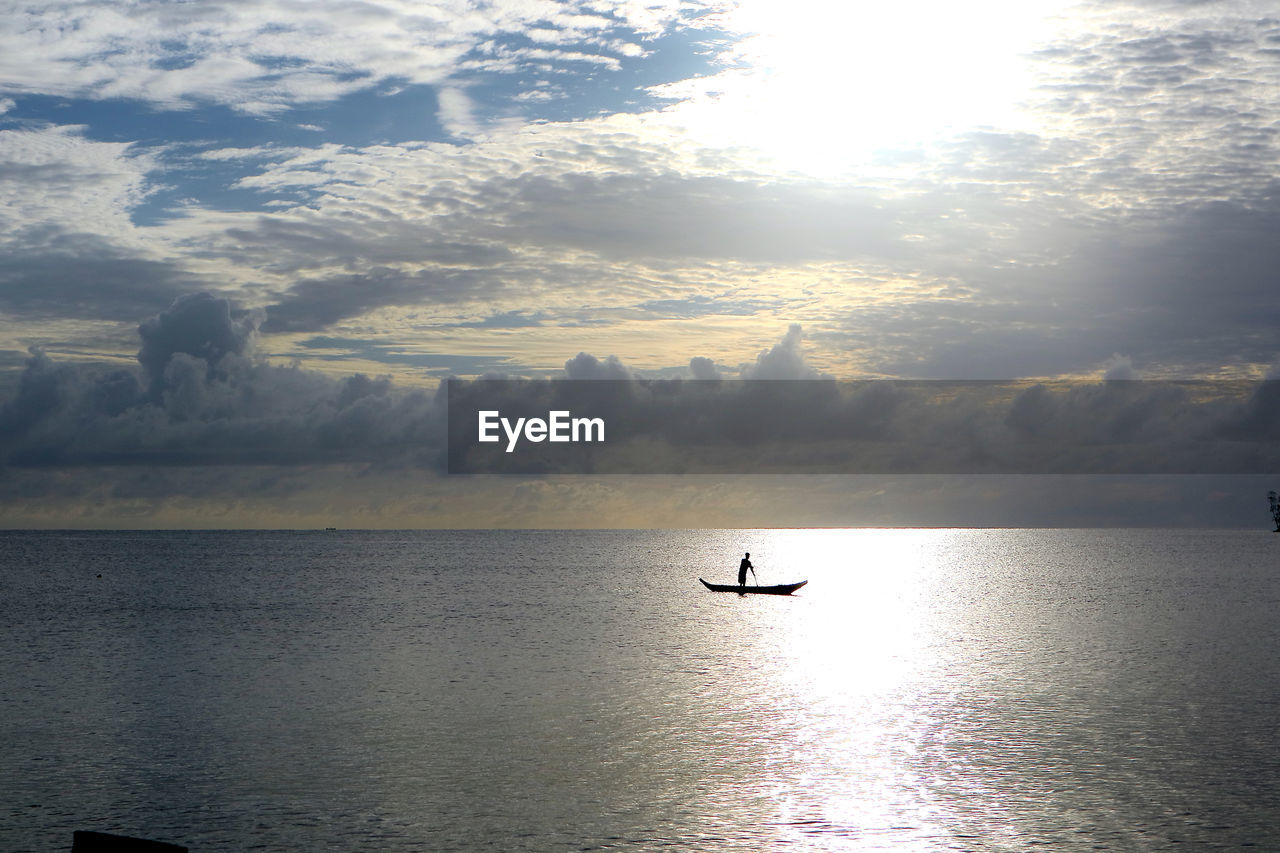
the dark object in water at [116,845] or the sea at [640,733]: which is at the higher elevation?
the dark object in water at [116,845]

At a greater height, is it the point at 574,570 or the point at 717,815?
the point at 717,815

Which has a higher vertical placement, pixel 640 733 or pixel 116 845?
pixel 116 845

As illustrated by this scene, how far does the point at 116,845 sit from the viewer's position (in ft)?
58.2

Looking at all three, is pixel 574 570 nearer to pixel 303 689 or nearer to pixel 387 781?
pixel 303 689

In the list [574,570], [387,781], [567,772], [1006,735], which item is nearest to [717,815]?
[567,772]

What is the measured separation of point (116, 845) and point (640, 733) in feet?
75.2

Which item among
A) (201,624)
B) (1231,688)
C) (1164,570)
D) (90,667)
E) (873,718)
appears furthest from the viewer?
(1164,570)

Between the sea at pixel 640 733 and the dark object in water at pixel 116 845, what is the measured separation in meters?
7.89

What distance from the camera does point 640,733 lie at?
3853cm

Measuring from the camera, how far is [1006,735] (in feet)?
126

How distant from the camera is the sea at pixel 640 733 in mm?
27250

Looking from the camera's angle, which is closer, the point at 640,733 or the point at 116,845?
the point at 116,845

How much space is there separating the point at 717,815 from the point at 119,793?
16875 millimetres

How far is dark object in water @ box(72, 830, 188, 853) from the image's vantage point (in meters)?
17.4
